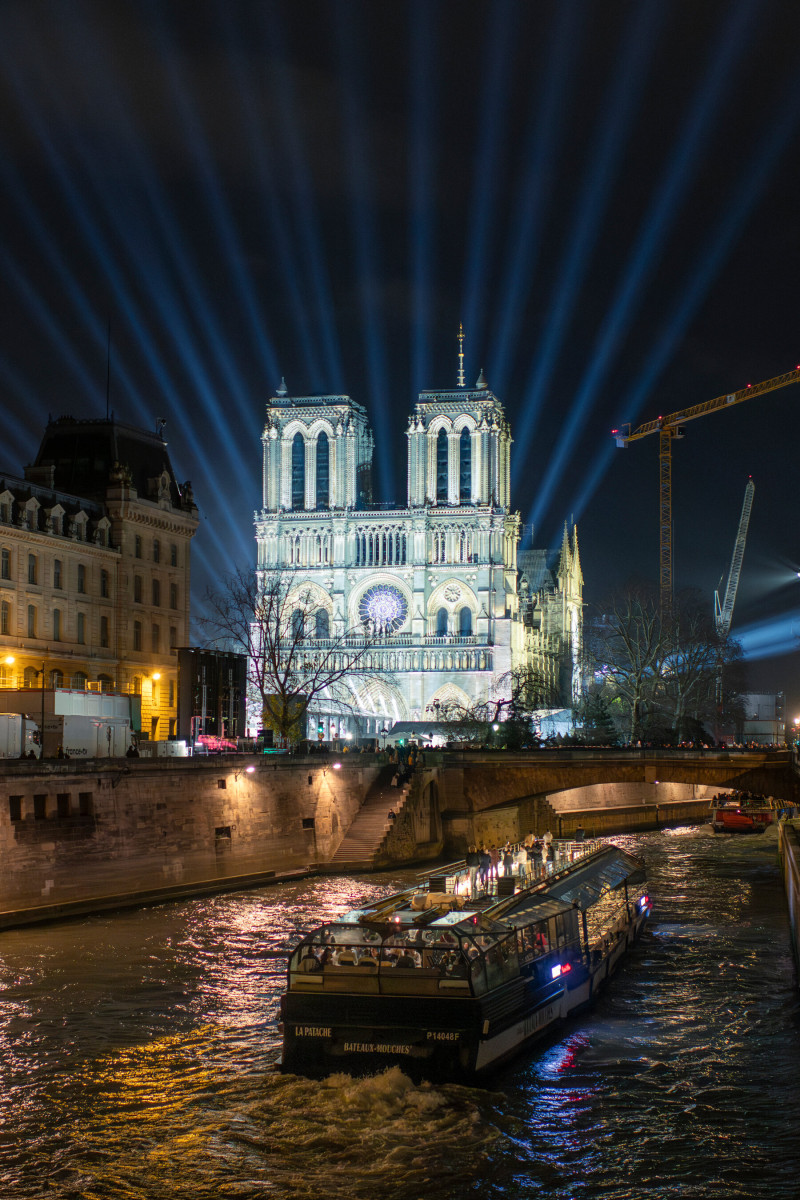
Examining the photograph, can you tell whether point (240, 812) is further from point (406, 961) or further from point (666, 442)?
point (666, 442)

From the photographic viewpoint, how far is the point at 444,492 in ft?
477

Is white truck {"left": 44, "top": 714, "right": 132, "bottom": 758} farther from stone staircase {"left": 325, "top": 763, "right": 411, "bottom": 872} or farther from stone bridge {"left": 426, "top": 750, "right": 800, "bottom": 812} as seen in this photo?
stone bridge {"left": 426, "top": 750, "right": 800, "bottom": 812}

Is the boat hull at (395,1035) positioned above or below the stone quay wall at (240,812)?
below

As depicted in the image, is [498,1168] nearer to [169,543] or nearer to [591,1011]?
[591,1011]

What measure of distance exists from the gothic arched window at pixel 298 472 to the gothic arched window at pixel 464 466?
16.8m

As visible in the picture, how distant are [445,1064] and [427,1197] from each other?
4075mm

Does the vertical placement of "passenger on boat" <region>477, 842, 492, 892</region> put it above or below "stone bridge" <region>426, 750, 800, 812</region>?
below

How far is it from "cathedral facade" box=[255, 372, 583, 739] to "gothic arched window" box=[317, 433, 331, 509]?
151 millimetres

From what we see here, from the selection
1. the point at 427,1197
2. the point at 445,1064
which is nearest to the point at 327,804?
the point at 445,1064

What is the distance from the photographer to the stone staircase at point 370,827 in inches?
2371

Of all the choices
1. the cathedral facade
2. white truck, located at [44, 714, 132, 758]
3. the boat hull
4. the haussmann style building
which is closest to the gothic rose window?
the cathedral facade

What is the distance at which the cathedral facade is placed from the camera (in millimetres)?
142375

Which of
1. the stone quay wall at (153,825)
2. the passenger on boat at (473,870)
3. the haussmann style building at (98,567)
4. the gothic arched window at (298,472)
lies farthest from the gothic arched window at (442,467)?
the passenger on boat at (473,870)

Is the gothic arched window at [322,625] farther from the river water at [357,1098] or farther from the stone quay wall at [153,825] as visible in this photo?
the river water at [357,1098]
